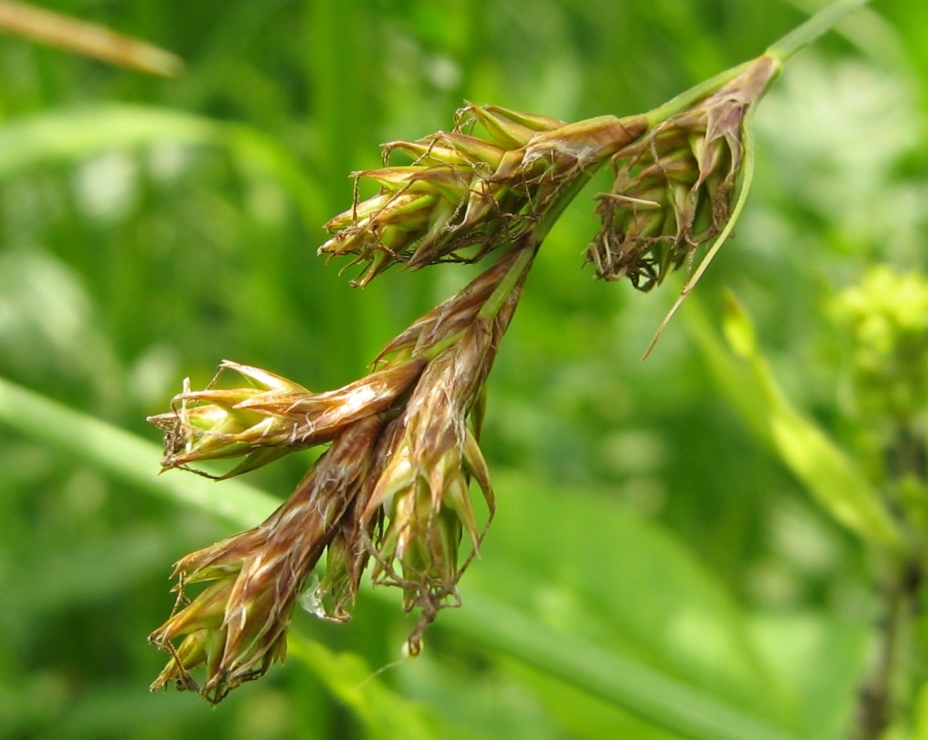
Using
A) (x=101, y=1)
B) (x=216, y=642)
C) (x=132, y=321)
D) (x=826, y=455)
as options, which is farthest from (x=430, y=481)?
(x=101, y=1)

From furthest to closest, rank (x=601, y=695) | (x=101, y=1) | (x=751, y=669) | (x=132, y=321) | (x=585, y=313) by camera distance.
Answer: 1. (x=101, y=1)
2. (x=585, y=313)
3. (x=132, y=321)
4. (x=751, y=669)
5. (x=601, y=695)

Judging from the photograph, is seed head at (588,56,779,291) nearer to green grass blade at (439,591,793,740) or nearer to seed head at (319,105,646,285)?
seed head at (319,105,646,285)

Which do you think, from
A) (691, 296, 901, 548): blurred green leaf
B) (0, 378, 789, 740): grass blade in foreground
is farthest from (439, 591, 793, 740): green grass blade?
(691, 296, 901, 548): blurred green leaf

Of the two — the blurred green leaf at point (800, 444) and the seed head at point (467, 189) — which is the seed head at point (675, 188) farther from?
the blurred green leaf at point (800, 444)

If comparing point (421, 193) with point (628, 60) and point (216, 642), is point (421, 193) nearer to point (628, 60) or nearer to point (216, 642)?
point (216, 642)

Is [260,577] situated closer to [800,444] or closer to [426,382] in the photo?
[426,382]
